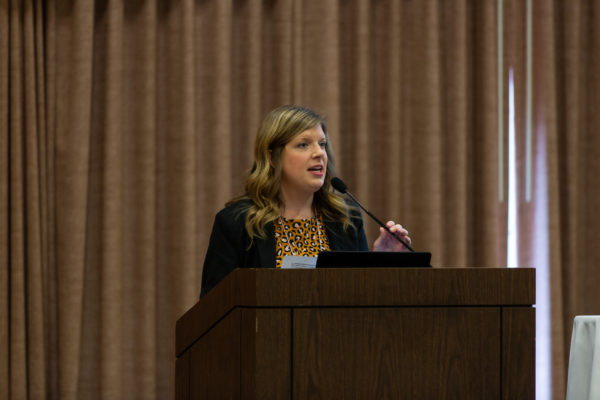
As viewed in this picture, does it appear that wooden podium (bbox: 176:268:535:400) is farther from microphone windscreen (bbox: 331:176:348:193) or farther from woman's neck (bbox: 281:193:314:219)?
woman's neck (bbox: 281:193:314:219)

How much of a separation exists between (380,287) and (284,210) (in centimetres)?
124

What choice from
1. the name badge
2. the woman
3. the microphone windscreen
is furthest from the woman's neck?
the name badge

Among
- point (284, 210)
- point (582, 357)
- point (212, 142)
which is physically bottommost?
point (582, 357)

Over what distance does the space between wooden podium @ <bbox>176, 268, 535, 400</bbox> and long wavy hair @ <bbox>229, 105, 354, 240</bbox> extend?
1139 mm

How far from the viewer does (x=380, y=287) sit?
175 centimetres

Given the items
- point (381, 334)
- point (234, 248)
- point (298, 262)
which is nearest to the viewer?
point (381, 334)

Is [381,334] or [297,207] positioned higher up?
[297,207]

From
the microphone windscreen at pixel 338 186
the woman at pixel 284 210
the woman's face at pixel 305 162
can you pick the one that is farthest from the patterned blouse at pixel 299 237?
the microphone windscreen at pixel 338 186

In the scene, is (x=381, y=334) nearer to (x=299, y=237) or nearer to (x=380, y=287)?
(x=380, y=287)

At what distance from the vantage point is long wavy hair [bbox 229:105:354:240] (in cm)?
293

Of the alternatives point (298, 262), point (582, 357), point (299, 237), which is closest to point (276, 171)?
point (299, 237)

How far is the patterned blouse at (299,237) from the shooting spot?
2824 millimetres

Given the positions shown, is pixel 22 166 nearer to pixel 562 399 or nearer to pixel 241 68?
pixel 241 68

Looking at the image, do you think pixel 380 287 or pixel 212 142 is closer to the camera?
pixel 380 287
